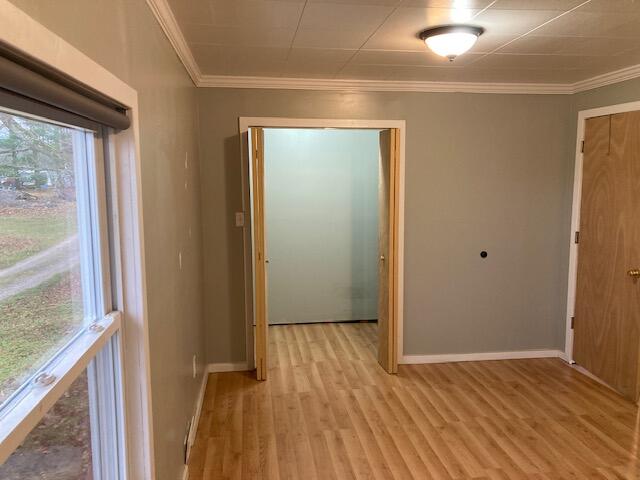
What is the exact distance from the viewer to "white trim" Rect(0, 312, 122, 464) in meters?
0.86

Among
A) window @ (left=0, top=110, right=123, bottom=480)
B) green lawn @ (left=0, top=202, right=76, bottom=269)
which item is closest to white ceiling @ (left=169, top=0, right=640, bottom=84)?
window @ (left=0, top=110, right=123, bottom=480)

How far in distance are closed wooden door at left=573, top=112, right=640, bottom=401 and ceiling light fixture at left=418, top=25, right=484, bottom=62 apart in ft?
5.61

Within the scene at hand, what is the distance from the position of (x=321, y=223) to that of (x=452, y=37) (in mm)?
2971

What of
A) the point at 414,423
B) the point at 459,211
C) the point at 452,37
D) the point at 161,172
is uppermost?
the point at 452,37

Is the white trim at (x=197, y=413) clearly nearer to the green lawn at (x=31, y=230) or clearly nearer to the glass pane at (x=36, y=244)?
the glass pane at (x=36, y=244)

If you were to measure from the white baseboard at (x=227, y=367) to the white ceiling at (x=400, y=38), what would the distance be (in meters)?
2.29

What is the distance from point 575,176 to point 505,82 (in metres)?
0.96

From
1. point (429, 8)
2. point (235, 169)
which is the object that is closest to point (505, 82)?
point (429, 8)

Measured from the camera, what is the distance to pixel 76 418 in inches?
52.8

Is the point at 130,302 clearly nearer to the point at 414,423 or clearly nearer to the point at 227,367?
the point at 414,423

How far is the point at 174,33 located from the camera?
2.40 meters

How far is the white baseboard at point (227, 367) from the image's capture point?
4.00 meters

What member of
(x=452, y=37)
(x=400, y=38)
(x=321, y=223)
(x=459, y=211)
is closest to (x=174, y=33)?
(x=400, y=38)

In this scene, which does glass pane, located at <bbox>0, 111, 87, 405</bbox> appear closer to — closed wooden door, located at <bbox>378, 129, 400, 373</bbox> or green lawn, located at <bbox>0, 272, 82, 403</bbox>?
green lawn, located at <bbox>0, 272, 82, 403</bbox>
